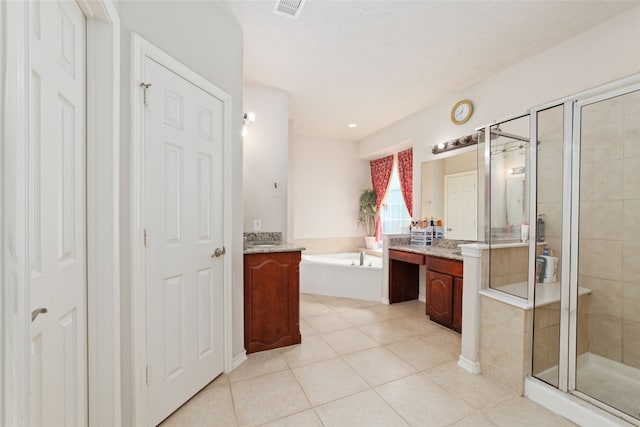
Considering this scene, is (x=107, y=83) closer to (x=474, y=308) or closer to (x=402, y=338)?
(x=474, y=308)

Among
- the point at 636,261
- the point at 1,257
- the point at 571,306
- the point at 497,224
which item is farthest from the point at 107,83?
the point at 636,261

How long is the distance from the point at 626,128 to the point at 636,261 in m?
0.92

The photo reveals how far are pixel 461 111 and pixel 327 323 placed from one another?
2889mm

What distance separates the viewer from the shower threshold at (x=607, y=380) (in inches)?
62.7

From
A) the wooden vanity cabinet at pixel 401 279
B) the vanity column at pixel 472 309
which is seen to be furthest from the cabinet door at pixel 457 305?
the wooden vanity cabinet at pixel 401 279

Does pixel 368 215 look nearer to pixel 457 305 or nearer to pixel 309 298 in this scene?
pixel 309 298

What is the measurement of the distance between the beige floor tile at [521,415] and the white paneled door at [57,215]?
2.11 m

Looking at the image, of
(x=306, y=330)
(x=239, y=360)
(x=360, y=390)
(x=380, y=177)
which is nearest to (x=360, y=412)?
(x=360, y=390)

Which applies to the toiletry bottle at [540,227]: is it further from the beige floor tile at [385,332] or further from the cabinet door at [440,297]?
the beige floor tile at [385,332]

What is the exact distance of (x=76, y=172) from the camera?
1.14m

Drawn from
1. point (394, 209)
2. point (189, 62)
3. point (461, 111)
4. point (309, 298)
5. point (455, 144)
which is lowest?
point (309, 298)

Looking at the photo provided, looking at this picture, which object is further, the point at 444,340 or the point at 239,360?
the point at 444,340

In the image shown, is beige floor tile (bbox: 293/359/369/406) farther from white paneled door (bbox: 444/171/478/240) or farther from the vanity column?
white paneled door (bbox: 444/171/478/240)

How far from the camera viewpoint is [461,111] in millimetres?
3268
